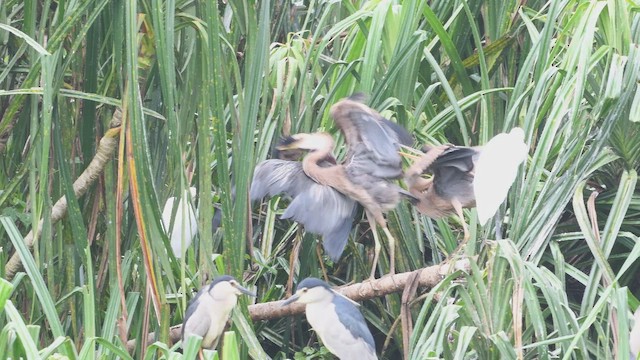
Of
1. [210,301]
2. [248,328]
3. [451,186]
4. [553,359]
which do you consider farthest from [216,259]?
[553,359]

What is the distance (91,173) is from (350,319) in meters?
0.87

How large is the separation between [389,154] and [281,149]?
35cm

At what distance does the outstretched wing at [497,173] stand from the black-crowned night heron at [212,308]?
63 cm

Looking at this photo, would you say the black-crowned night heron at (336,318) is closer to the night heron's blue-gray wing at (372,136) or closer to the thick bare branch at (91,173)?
the night heron's blue-gray wing at (372,136)

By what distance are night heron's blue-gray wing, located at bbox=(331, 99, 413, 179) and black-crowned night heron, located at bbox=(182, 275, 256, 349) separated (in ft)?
1.99

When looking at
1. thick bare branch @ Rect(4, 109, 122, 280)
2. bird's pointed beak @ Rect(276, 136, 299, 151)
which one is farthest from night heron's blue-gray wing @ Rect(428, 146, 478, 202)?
thick bare branch @ Rect(4, 109, 122, 280)

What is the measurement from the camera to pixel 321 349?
11.1 ft

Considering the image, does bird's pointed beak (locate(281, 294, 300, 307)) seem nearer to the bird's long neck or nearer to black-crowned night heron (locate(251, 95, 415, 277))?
black-crowned night heron (locate(251, 95, 415, 277))

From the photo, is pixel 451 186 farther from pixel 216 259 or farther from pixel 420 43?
pixel 216 259

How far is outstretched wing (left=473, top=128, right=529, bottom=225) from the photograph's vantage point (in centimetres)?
257

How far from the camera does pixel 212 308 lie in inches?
109

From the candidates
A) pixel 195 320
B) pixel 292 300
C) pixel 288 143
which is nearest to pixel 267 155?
pixel 288 143

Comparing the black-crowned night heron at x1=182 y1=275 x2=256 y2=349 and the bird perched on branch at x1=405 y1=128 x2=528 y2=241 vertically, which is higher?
the bird perched on branch at x1=405 y1=128 x2=528 y2=241

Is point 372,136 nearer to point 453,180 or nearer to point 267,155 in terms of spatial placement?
point 453,180
